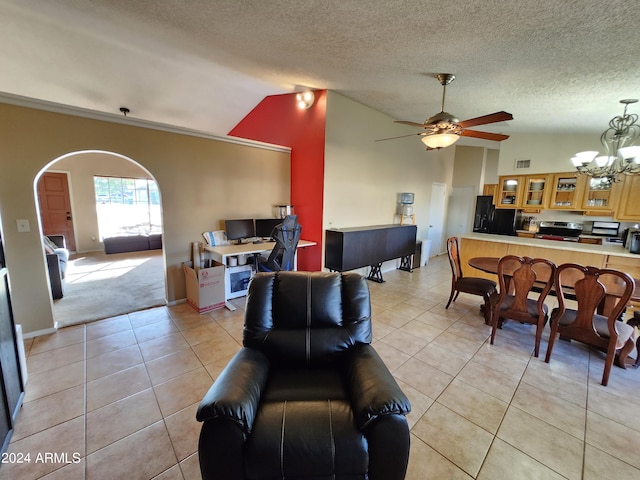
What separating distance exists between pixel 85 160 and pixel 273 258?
254 inches

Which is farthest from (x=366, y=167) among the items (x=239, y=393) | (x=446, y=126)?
(x=239, y=393)

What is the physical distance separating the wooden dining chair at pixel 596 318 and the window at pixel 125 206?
25.1ft

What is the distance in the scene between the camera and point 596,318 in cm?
251

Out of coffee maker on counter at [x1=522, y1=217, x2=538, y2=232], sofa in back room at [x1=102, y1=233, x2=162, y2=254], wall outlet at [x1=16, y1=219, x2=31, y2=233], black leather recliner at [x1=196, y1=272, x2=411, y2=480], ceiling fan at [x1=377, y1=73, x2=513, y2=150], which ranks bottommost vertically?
sofa in back room at [x1=102, y1=233, x2=162, y2=254]

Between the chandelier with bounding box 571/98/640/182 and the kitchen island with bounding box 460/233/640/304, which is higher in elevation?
the chandelier with bounding box 571/98/640/182

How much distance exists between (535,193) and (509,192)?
476mm

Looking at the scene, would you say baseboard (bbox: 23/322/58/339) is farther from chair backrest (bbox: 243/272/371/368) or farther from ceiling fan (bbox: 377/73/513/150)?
ceiling fan (bbox: 377/73/513/150)

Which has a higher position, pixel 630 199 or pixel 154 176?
pixel 154 176

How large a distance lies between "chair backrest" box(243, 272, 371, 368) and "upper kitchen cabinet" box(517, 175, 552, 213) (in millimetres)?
5633

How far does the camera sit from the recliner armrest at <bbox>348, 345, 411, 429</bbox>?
115cm

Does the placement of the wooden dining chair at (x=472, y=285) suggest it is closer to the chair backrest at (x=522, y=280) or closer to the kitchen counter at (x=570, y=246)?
the chair backrest at (x=522, y=280)

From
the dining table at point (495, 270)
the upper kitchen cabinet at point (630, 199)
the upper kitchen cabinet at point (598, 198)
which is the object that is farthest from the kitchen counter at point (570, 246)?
the upper kitchen cabinet at point (598, 198)

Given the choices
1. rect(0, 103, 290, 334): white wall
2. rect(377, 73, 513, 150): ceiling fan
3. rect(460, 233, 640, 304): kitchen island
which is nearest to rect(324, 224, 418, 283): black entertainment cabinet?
rect(460, 233, 640, 304): kitchen island

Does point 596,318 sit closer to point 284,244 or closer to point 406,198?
point 284,244
